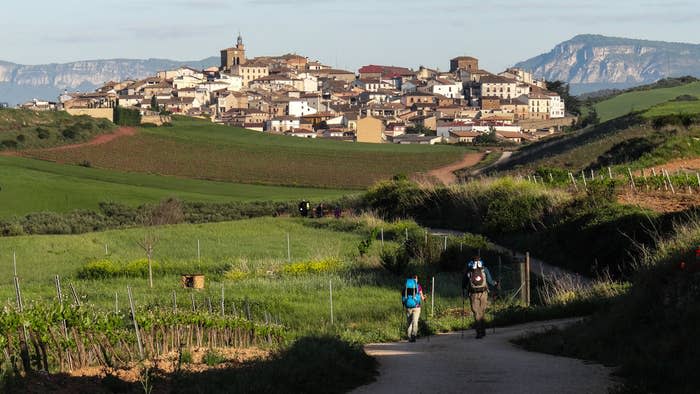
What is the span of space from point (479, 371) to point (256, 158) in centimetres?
8702

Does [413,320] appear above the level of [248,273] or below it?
above

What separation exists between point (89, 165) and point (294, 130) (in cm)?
7530

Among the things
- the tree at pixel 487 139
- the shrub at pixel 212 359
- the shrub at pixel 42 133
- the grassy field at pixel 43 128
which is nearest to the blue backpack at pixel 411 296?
the shrub at pixel 212 359

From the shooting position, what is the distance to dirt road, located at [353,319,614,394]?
13.6m

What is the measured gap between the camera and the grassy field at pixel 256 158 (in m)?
90.1

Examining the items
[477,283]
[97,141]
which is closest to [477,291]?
[477,283]

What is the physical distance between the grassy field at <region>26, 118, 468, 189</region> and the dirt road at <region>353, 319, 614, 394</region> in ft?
223

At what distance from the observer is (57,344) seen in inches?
557

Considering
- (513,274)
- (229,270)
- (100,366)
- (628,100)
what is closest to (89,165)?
(229,270)

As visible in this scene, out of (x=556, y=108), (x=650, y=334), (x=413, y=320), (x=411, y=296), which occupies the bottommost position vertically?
(x=556, y=108)

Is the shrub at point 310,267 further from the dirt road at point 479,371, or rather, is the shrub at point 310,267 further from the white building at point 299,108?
the white building at point 299,108

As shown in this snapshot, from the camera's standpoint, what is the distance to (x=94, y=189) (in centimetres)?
7169

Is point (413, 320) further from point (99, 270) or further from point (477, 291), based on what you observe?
point (99, 270)

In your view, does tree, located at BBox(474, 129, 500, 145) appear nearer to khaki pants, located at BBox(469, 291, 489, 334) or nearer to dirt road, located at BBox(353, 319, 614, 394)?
khaki pants, located at BBox(469, 291, 489, 334)
